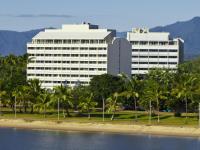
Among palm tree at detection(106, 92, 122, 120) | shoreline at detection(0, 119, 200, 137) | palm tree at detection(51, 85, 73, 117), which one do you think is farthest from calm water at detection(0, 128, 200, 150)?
palm tree at detection(106, 92, 122, 120)

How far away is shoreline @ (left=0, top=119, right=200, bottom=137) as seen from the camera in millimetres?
134750

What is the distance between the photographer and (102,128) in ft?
463

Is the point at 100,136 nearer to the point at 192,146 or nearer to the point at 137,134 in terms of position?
the point at 137,134

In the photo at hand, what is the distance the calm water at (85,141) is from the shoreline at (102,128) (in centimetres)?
302

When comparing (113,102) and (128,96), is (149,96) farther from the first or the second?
(113,102)

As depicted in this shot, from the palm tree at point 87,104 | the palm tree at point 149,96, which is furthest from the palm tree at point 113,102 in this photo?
the palm tree at point 149,96

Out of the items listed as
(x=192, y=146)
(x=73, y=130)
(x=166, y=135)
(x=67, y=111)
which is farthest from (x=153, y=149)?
(x=67, y=111)

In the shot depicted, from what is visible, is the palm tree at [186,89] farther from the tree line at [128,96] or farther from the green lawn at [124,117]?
the green lawn at [124,117]

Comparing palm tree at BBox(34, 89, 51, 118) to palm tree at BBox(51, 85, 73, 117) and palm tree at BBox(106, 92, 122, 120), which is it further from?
palm tree at BBox(106, 92, 122, 120)

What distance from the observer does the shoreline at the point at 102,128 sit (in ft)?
442

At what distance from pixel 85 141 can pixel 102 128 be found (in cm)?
1447

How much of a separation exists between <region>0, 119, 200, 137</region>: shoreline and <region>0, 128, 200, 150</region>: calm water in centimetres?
302

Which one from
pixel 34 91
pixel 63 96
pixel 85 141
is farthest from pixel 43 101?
pixel 85 141

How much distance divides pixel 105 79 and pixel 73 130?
4075cm
